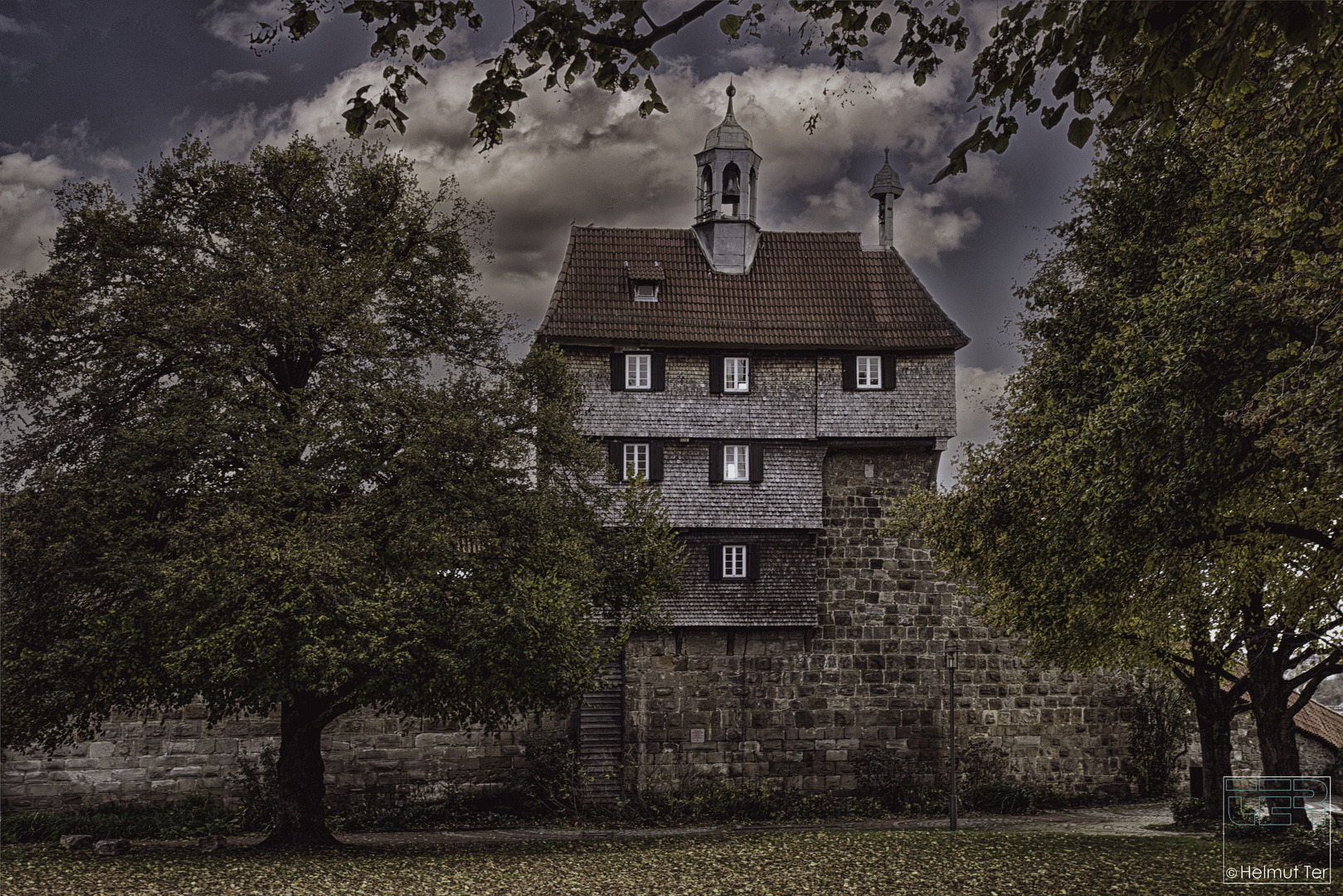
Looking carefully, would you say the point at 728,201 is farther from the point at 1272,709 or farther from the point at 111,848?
the point at 111,848

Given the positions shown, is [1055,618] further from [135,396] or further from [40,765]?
[40,765]

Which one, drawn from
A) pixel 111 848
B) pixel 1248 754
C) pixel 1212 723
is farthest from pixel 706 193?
pixel 1248 754

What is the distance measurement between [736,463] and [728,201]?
285 inches

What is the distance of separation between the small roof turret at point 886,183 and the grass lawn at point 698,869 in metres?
17.1

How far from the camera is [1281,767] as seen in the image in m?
15.6

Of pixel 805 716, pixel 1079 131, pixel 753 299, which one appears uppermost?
pixel 753 299

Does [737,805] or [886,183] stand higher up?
[886,183]

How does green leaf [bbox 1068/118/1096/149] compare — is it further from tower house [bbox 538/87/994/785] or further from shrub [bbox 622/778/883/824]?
shrub [bbox 622/778/883/824]

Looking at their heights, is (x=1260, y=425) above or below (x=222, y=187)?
below

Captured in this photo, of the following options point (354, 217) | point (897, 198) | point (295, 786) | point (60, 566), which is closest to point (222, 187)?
point (354, 217)

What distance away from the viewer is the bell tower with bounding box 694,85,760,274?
25.9 meters

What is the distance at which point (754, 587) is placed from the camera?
76.4 ft

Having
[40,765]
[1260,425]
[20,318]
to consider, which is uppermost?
[20,318]

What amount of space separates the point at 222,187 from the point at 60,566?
5741 mm
